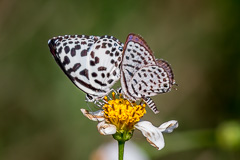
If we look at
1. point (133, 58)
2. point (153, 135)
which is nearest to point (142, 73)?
point (133, 58)

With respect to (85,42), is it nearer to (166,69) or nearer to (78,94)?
(166,69)

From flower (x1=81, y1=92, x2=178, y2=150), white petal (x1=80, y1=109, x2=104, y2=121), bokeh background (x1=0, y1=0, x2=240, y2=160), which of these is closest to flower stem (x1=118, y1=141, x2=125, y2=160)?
flower (x1=81, y1=92, x2=178, y2=150)

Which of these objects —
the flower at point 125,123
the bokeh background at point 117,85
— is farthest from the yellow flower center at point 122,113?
the bokeh background at point 117,85

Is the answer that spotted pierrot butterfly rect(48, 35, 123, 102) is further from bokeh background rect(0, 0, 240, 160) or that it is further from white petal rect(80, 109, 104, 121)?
bokeh background rect(0, 0, 240, 160)

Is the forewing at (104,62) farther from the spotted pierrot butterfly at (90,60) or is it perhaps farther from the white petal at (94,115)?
the white petal at (94,115)
